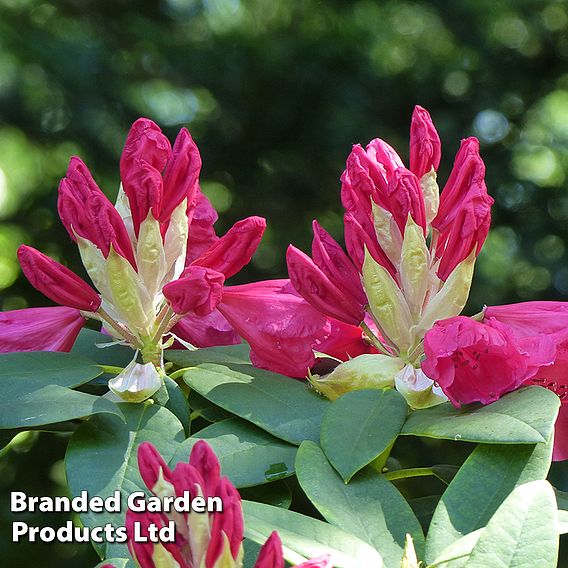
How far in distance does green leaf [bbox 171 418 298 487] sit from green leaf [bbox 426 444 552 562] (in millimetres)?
78

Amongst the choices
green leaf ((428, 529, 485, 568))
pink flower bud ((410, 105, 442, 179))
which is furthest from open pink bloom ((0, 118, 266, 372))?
green leaf ((428, 529, 485, 568))

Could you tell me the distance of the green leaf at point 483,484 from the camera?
1.45ft

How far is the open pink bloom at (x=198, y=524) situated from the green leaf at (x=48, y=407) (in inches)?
4.1

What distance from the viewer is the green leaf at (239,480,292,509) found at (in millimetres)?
479

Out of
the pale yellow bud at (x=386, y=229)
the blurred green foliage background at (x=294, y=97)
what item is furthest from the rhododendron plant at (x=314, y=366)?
the blurred green foliage background at (x=294, y=97)

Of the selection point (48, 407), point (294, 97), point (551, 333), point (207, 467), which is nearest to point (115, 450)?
point (48, 407)

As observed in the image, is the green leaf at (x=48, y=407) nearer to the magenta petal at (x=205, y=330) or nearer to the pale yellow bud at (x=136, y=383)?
the pale yellow bud at (x=136, y=383)

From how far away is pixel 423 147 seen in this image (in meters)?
0.58

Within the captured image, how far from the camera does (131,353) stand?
62 cm

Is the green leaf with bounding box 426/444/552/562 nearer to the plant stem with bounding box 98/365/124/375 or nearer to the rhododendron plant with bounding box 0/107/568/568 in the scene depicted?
the rhododendron plant with bounding box 0/107/568/568

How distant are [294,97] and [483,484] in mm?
1819

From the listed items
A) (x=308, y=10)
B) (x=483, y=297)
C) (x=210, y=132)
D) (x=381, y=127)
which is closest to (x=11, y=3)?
(x=210, y=132)

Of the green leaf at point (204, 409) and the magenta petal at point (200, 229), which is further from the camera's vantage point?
the magenta petal at point (200, 229)

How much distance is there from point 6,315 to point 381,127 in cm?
163
